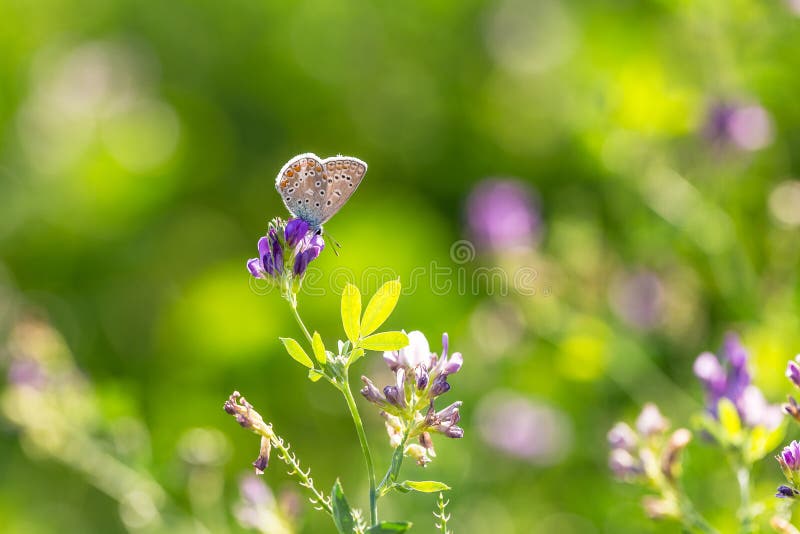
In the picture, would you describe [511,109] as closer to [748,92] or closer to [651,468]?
[748,92]

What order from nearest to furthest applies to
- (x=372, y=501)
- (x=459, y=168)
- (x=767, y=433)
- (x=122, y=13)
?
(x=372, y=501) < (x=767, y=433) < (x=459, y=168) < (x=122, y=13)

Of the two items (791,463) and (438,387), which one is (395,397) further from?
(791,463)

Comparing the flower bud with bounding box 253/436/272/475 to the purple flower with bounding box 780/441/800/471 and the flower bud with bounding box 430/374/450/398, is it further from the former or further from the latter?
the purple flower with bounding box 780/441/800/471

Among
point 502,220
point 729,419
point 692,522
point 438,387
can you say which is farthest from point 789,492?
point 502,220

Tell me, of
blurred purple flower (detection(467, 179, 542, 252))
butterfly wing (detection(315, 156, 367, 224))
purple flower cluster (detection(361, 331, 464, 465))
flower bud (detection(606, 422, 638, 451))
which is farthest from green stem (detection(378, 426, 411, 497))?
blurred purple flower (detection(467, 179, 542, 252))

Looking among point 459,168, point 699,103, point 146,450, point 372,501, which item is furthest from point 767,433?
point 459,168
